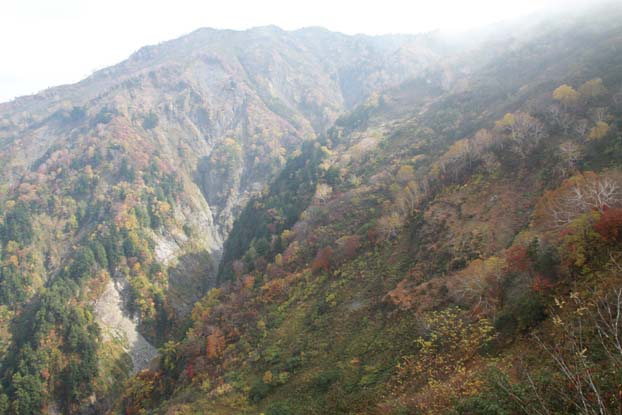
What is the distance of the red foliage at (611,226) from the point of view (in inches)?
990

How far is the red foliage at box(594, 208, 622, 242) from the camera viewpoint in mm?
25141

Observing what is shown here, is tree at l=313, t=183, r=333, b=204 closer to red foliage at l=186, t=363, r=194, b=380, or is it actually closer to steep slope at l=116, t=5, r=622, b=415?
steep slope at l=116, t=5, r=622, b=415

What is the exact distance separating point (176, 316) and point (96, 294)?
75.2ft

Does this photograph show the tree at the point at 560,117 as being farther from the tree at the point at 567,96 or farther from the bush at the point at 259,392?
the bush at the point at 259,392

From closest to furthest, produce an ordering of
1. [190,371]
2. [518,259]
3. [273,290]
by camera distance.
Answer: [518,259], [190,371], [273,290]

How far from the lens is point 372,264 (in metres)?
55.8

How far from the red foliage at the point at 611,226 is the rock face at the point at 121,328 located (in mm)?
100731

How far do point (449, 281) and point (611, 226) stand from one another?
52.4 feet

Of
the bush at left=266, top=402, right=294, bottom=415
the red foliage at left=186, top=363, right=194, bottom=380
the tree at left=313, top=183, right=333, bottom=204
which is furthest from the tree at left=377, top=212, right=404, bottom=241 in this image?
the red foliage at left=186, top=363, right=194, bottom=380

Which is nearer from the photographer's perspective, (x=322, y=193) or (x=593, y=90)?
(x=593, y=90)

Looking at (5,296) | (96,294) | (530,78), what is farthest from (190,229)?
(530,78)

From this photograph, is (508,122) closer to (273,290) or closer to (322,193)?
(322,193)

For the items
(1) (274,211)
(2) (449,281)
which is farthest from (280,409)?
(1) (274,211)

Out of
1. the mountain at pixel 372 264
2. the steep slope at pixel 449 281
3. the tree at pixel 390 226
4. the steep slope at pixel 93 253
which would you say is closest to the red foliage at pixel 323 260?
the steep slope at pixel 449 281
